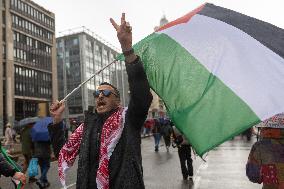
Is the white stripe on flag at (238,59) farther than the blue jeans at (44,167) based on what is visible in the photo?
No

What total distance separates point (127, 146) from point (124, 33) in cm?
87

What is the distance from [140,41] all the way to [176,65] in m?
0.49

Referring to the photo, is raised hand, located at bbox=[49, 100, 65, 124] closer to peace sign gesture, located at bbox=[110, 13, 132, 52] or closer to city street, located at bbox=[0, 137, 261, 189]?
peace sign gesture, located at bbox=[110, 13, 132, 52]

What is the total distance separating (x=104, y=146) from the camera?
3.35 metres

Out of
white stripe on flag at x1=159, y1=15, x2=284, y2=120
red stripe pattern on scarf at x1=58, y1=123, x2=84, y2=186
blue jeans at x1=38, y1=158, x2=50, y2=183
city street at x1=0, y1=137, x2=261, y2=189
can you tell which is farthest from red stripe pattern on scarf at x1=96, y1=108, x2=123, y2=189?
blue jeans at x1=38, y1=158, x2=50, y2=183

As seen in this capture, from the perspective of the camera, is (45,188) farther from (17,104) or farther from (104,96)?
(17,104)

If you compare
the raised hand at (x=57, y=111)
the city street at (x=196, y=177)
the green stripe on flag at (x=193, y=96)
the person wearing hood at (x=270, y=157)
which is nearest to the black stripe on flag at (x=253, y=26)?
the green stripe on flag at (x=193, y=96)

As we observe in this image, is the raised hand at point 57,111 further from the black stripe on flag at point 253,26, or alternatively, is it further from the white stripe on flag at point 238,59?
the black stripe on flag at point 253,26

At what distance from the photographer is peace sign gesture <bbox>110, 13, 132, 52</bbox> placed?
10.4ft

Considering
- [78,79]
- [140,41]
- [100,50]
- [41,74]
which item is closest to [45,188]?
[140,41]

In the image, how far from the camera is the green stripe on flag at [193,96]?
11.4 ft

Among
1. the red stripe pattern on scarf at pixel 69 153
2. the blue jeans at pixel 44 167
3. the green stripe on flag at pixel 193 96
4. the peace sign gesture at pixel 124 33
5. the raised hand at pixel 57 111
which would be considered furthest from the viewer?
the blue jeans at pixel 44 167

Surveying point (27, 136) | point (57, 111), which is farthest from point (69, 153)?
point (27, 136)

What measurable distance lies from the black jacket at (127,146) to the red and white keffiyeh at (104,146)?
4 cm
